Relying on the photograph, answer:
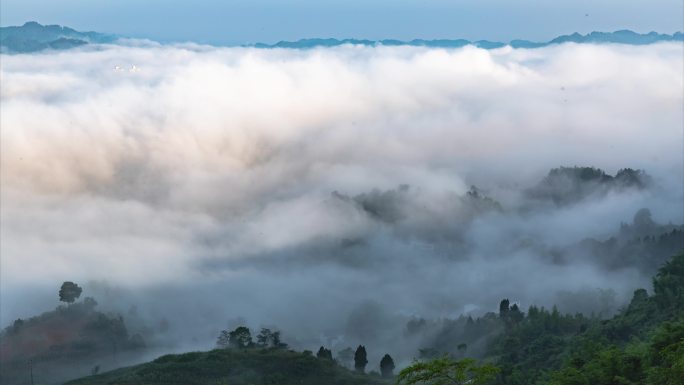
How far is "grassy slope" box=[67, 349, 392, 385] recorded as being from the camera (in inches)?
4377

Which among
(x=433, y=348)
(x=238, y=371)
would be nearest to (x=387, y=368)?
(x=433, y=348)

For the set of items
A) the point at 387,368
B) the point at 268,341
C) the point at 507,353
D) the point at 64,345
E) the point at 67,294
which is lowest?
the point at 507,353

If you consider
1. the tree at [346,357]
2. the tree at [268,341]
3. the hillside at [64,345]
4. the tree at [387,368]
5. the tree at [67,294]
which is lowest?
the tree at [387,368]

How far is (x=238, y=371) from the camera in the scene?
115688 mm

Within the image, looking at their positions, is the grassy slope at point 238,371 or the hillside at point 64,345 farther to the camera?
the hillside at point 64,345

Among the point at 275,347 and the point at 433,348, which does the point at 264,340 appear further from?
the point at 433,348

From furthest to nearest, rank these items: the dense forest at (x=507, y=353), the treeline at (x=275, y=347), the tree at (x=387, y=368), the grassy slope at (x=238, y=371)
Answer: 1. the treeline at (x=275, y=347)
2. the tree at (x=387, y=368)
3. the grassy slope at (x=238, y=371)
4. the dense forest at (x=507, y=353)

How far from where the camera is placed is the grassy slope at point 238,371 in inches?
4377

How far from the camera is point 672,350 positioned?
1857 inches

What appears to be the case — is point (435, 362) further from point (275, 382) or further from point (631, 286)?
point (631, 286)

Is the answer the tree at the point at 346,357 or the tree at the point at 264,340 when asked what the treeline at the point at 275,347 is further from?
the tree at the point at 346,357

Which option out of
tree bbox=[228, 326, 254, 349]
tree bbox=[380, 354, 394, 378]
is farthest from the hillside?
tree bbox=[380, 354, 394, 378]

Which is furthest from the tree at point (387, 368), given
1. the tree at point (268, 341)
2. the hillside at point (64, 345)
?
the hillside at point (64, 345)

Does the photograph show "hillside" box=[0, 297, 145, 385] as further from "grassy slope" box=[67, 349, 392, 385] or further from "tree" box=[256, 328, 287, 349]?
"grassy slope" box=[67, 349, 392, 385]
